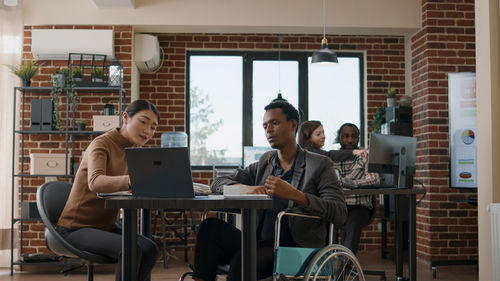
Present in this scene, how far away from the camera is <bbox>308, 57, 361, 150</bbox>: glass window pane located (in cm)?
701

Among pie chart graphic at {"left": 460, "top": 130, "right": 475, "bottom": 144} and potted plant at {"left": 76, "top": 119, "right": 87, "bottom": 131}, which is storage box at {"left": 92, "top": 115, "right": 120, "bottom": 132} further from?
pie chart graphic at {"left": 460, "top": 130, "right": 475, "bottom": 144}

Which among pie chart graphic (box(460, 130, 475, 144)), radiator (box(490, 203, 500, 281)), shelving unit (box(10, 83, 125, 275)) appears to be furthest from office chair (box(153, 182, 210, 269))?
radiator (box(490, 203, 500, 281))

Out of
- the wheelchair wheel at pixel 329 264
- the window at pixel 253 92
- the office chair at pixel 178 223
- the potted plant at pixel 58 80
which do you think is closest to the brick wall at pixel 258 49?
the window at pixel 253 92

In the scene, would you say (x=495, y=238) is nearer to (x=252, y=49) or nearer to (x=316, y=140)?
(x=316, y=140)

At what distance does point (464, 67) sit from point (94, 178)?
14.5 feet

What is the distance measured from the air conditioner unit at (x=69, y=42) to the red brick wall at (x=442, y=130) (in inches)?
130

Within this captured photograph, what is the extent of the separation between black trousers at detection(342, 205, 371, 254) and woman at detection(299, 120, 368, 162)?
1.50ft

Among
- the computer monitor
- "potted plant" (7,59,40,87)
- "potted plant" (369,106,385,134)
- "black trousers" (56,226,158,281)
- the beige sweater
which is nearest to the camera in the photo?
"black trousers" (56,226,158,281)

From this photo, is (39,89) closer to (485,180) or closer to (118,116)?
(118,116)

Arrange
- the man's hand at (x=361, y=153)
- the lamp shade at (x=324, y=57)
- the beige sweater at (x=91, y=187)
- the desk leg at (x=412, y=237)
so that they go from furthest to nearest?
the lamp shade at (x=324, y=57), the man's hand at (x=361, y=153), the desk leg at (x=412, y=237), the beige sweater at (x=91, y=187)

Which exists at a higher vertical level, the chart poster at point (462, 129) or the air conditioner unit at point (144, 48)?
the air conditioner unit at point (144, 48)

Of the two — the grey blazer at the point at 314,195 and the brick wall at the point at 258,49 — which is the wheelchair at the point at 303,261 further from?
the brick wall at the point at 258,49

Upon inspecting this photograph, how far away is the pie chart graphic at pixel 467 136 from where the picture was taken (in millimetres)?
5512

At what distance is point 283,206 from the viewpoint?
9.11 ft
